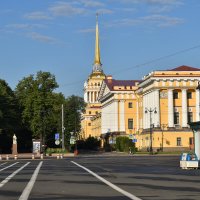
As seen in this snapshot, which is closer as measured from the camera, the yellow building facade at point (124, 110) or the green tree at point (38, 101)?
the green tree at point (38, 101)

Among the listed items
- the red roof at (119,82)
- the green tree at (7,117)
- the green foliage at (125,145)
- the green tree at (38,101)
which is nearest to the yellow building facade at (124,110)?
the red roof at (119,82)

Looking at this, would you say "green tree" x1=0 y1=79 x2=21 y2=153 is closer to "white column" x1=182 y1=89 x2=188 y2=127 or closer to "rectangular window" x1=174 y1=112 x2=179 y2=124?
"rectangular window" x1=174 y1=112 x2=179 y2=124

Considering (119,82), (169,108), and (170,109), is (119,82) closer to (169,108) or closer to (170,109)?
(170,109)

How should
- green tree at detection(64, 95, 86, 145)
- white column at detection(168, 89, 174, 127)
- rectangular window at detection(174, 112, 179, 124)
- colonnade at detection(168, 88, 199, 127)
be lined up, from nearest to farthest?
white column at detection(168, 89, 174, 127)
colonnade at detection(168, 88, 199, 127)
rectangular window at detection(174, 112, 179, 124)
green tree at detection(64, 95, 86, 145)

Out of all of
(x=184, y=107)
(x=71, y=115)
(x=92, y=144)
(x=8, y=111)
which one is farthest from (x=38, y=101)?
(x=92, y=144)

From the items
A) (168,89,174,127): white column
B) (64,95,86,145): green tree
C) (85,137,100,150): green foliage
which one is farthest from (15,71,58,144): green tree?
(85,137,100,150): green foliage

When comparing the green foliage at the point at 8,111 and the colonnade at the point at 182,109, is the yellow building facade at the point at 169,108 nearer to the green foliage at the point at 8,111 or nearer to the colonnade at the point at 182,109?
the colonnade at the point at 182,109

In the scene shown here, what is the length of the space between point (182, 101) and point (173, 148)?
1091 cm

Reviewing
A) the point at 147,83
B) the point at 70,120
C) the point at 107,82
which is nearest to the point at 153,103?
the point at 147,83

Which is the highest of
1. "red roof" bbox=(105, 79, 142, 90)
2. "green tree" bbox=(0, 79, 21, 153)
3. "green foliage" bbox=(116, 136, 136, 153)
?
"red roof" bbox=(105, 79, 142, 90)

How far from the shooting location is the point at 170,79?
361 feet

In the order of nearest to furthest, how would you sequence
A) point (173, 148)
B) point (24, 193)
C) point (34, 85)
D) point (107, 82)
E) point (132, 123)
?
point (24, 193), point (173, 148), point (34, 85), point (132, 123), point (107, 82)

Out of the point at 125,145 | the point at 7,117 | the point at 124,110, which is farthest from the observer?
the point at 124,110

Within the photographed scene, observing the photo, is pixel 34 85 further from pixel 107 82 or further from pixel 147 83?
pixel 107 82
